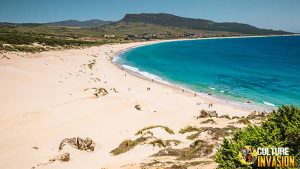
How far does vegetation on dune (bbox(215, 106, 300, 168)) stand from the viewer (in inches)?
381

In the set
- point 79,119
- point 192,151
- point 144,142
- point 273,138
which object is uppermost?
point 273,138

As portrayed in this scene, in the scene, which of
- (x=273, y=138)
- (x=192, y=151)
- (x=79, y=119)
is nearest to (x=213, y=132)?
(x=192, y=151)

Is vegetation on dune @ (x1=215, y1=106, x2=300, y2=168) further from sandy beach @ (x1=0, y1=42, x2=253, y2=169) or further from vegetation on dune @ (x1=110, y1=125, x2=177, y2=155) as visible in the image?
vegetation on dune @ (x1=110, y1=125, x2=177, y2=155)

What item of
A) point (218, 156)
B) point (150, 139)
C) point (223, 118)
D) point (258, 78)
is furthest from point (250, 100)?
point (218, 156)

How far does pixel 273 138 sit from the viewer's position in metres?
9.92

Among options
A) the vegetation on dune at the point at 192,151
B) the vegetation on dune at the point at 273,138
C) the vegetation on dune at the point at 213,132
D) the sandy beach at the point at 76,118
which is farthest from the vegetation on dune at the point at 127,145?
the vegetation on dune at the point at 273,138

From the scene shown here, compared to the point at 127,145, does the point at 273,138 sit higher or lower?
higher

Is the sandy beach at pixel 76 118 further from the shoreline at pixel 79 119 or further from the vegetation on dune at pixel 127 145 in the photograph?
the vegetation on dune at pixel 127 145

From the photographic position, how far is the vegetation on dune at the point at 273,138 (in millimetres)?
9672

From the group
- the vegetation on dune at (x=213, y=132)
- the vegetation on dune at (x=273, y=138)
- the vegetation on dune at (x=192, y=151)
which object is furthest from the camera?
the vegetation on dune at (x=213, y=132)

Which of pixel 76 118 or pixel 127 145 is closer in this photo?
pixel 127 145

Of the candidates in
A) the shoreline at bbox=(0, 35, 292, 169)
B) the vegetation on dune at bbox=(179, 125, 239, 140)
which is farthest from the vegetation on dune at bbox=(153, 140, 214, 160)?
the vegetation on dune at bbox=(179, 125, 239, 140)

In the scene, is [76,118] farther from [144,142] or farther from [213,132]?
[213,132]

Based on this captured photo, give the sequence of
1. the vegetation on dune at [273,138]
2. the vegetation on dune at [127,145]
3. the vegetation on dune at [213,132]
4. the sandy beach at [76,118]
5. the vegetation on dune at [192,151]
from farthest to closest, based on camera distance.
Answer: the vegetation on dune at [213,132] → the vegetation on dune at [127,145] → the sandy beach at [76,118] → the vegetation on dune at [192,151] → the vegetation on dune at [273,138]
